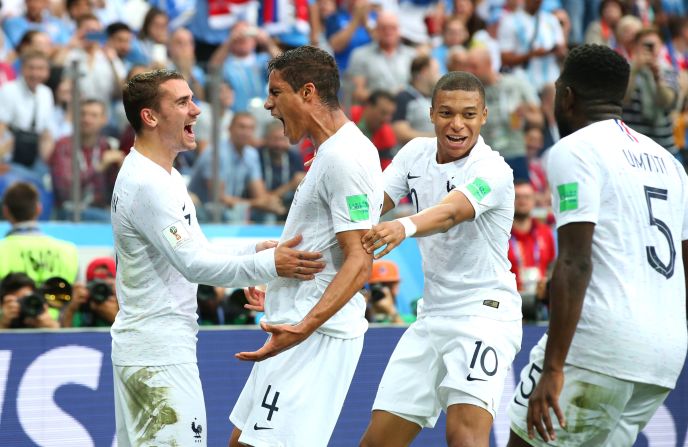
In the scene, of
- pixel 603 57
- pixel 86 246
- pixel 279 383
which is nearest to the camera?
pixel 603 57

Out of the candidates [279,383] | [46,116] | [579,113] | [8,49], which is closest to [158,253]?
[279,383]

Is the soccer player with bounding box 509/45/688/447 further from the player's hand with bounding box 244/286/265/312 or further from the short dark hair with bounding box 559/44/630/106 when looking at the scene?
the player's hand with bounding box 244/286/265/312

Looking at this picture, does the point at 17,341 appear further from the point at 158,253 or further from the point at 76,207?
the point at 76,207

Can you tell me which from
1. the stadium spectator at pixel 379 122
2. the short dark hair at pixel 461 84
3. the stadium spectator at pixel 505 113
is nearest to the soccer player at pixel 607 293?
the short dark hair at pixel 461 84

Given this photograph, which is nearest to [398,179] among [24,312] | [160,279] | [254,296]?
[254,296]

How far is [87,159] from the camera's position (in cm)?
1030

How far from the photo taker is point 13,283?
7.55 meters

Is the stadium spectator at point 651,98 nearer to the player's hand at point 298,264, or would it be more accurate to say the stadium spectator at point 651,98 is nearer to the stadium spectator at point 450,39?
the stadium spectator at point 450,39

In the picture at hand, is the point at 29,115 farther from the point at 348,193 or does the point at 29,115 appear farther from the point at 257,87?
the point at 348,193

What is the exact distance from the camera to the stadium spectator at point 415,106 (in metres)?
11.2

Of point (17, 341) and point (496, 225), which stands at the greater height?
point (496, 225)

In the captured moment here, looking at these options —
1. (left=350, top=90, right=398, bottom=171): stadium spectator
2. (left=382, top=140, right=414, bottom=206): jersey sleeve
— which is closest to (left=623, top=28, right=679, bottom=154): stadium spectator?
(left=350, top=90, right=398, bottom=171): stadium spectator

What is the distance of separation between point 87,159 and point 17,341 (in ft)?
12.2

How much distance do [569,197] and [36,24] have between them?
28.9ft
